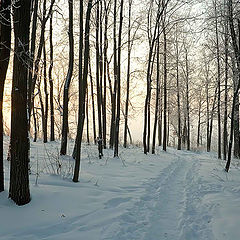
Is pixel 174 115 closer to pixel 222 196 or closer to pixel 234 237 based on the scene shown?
pixel 222 196

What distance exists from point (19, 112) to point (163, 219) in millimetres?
3636

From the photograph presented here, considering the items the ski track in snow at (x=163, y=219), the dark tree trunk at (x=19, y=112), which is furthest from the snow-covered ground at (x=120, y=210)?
the dark tree trunk at (x=19, y=112)

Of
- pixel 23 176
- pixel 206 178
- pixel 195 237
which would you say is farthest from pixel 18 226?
pixel 206 178

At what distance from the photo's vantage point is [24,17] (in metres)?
4.91

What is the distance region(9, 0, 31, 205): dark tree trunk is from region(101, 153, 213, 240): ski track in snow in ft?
6.58

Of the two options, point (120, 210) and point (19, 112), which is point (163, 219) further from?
point (19, 112)

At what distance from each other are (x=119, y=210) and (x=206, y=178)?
4.81 metres

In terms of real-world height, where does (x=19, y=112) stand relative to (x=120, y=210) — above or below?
above

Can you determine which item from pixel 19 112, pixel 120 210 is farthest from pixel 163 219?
pixel 19 112

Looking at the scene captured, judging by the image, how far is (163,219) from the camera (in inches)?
192

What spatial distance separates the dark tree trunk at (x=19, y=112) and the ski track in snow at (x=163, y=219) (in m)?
2.01

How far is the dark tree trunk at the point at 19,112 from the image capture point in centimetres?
491

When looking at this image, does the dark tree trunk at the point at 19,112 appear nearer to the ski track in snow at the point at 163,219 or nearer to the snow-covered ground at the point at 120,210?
the snow-covered ground at the point at 120,210

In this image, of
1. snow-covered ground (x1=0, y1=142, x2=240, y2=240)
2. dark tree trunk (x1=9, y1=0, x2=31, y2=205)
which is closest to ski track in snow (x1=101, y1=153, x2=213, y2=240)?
snow-covered ground (x1=0, y1=142, x2=240, y2=240)
